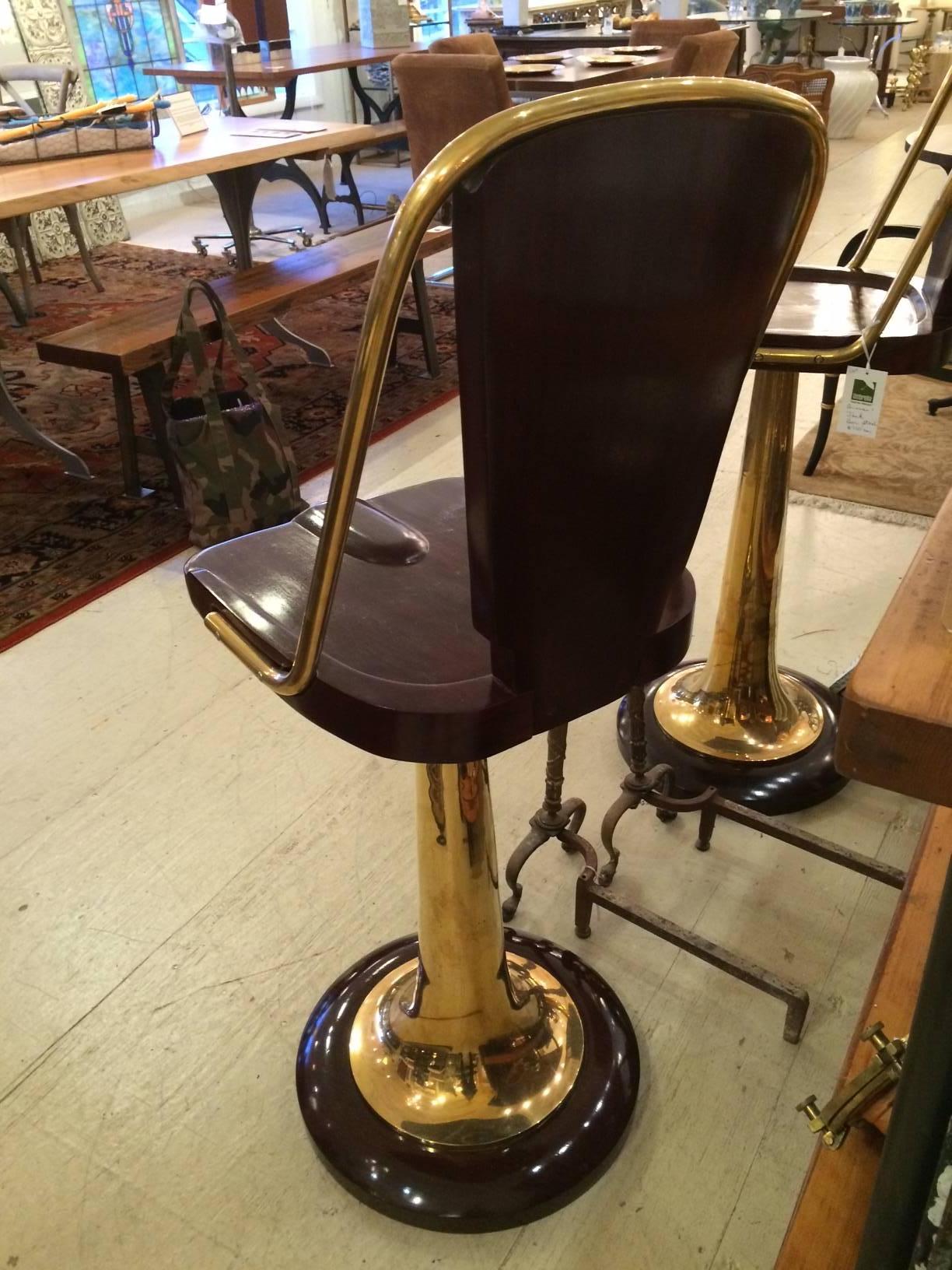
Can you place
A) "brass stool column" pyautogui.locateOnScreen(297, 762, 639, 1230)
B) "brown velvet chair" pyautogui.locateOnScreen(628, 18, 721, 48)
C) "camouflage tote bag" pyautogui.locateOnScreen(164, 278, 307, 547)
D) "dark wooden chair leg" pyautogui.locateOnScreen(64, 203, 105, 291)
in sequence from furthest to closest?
"brown velvet chair" pyautogui.locateOnScreen(628, 18, 721, 48)
"dark wooden chair leg" pyautogui.locateOnScreen(64, 203, 105, 291)
"camouflage tote bag" pyautogui.locateOnScreen(164, 278, 307, 547)
"brass stool column" pyautogui.locateOnScreen(297, 762, 639, 1230)

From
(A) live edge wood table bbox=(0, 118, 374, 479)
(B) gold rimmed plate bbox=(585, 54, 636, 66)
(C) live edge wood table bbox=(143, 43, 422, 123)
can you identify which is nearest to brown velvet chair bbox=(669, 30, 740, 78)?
(B) gold rimmed plate bbox=(585, 54, 636, 66)

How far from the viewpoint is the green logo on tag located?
48.8 inches

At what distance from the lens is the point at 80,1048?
4.16ft

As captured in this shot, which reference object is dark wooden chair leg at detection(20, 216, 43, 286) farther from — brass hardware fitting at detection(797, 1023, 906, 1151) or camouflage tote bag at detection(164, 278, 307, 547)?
brass hardware fitting at detection(797, 1023, 906, 1151)

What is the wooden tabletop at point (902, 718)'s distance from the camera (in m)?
0.42

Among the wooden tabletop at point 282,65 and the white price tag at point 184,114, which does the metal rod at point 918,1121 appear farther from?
the wooden tabletop at point 282,65

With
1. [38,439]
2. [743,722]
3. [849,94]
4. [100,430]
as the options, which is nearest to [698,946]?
[743,722]

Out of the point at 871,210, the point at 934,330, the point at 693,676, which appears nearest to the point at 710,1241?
the point at 693,676

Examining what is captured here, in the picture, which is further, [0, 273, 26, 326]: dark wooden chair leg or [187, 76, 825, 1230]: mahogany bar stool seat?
[0, 273, 26, 326]: dark wooden chair leg

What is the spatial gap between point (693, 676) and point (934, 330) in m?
0.69

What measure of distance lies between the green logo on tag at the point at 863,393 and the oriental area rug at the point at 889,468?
127 centimetres

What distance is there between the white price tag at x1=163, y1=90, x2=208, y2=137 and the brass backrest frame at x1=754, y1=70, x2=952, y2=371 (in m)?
2.75

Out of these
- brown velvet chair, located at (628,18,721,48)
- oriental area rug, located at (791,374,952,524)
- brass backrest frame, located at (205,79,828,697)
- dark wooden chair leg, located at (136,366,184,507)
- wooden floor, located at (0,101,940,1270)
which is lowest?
oriental area rug, located at (791,374,952,524)

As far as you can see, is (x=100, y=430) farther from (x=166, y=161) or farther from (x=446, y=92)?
(x=446, y=92)
